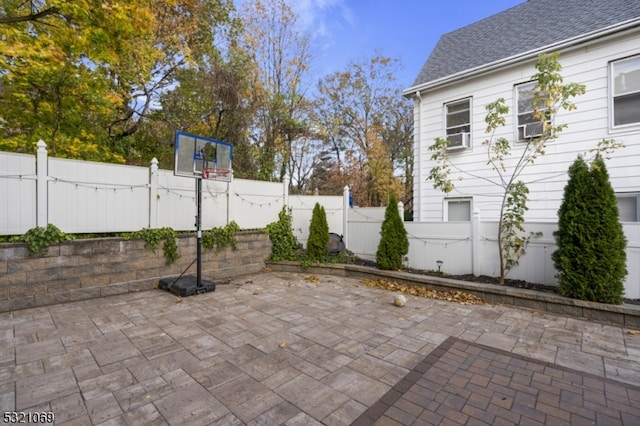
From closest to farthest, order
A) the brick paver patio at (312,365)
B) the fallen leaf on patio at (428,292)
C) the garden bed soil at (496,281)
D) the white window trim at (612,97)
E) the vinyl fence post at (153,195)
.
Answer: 1. the brick paver patio at (312,365)
2. the garden bed soil at (496,281)
3. the fallen leaf on patio at (428,292)
4. the vinyl fence post at (153,195)
5. the white window trim at (612,97)

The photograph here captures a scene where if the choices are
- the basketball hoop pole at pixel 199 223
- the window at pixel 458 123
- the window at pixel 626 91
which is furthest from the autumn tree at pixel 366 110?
the basketball hoop pole at pixel 199 223

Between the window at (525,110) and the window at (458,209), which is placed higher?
the window at (525,110)

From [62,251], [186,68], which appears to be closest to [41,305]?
[62,251]

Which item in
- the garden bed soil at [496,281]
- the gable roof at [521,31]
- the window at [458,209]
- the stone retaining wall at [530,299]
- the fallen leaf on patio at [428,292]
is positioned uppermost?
the gable roof at [521,31]

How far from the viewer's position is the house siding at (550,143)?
217 inches

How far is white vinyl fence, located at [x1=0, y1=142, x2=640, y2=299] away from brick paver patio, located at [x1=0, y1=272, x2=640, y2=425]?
3.93ft

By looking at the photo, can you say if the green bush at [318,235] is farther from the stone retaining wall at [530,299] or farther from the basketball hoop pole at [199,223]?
the basketball hoop pole at [199,223]

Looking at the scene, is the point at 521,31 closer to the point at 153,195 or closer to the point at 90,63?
the point at 153,195

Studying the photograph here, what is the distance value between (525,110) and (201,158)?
6.98 m

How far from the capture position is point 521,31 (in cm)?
729

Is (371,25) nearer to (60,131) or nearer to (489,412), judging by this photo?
(60,131)

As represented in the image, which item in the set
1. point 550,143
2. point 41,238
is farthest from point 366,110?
point 41,238

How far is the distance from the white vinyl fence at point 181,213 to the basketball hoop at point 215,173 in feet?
3.03

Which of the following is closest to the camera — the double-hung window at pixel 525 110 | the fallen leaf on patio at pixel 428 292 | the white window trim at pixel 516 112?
the fallen leaf on patio at pixel 428 292
